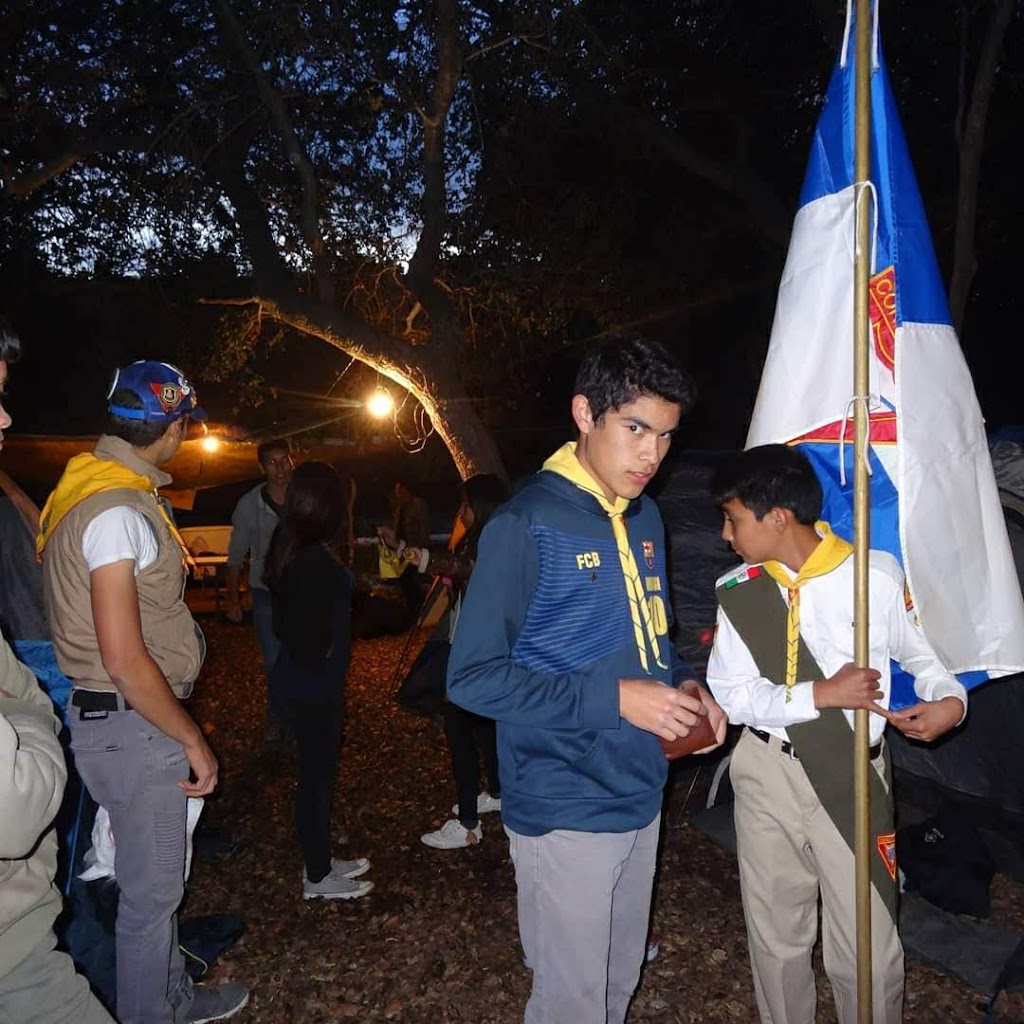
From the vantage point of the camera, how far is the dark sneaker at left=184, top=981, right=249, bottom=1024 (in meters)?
3.44

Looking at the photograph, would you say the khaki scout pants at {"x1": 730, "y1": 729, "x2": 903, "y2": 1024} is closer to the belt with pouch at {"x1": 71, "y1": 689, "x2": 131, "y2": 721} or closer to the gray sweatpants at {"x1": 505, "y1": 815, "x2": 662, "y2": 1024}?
the gray sweatpants at {"x1": 505, "y1": 815, "x2": 662, "y2": 1024}

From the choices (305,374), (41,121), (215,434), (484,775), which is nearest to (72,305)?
(305,374)

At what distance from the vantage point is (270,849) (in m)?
5.00

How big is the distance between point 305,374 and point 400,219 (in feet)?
29.8

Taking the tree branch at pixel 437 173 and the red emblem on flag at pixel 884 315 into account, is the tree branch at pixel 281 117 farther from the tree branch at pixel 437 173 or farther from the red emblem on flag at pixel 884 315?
the red emblem on flag at pixel 884 315

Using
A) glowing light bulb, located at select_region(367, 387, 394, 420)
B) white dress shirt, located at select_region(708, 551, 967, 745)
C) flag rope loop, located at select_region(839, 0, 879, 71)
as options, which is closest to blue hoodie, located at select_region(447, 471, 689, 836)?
white dress shirt, located at select_region(708, 551, 967, 745)

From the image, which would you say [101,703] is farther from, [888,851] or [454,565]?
[888,851]

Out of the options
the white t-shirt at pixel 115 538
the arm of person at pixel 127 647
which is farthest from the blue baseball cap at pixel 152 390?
the arm of person at pixel 127 647

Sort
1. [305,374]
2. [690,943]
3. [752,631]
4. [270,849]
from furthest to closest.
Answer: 1. [305,374]
2. [270,849]
3. [690,943]
4. [752,631]

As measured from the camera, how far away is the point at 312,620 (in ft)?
13.1

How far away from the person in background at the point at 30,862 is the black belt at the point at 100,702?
0.69 metres

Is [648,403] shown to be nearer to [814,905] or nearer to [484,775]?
[814,905]

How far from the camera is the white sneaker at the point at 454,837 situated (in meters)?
4.91

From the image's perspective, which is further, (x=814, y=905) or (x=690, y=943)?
(x=690, y=943)
